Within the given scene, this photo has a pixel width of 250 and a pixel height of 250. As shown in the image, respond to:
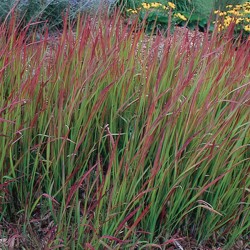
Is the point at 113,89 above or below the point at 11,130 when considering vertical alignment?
above

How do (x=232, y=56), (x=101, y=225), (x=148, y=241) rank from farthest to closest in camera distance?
(x=232, y=56) < (x=148, y=241) < (x=101, y=225)

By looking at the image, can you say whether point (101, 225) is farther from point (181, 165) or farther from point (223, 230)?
point (223, 230)

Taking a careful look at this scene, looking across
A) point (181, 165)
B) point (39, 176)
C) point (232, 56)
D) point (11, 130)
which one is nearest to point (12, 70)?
point (11, 130)

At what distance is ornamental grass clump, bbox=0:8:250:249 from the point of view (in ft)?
7.10

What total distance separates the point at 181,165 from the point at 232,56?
3.13 ft

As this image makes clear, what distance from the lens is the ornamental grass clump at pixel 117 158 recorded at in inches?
85.2

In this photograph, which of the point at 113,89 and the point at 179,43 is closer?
the point at 113,89

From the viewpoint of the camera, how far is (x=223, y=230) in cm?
245

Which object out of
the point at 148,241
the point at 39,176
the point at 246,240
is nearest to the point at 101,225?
the point at 148,241

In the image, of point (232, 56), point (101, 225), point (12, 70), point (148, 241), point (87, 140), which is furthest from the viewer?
point (232, 56)

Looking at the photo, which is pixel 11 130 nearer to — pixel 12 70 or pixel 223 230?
pixel 12 70

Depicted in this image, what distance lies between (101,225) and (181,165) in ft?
1.65

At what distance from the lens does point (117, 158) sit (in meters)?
2.25

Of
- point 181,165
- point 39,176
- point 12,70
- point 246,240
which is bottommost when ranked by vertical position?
point 246,240
